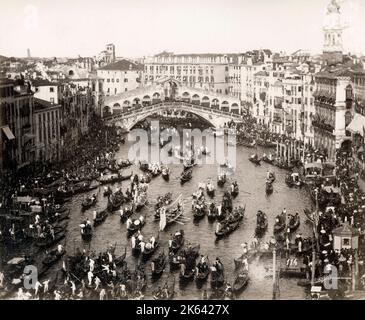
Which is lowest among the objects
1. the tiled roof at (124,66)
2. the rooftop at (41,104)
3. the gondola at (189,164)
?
the gondola at (189,164)

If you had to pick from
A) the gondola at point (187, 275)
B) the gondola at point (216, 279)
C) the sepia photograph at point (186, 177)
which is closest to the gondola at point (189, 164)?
the sepia photograph at point (186, 177)

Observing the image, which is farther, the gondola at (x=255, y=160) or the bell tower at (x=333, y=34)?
the gondola at (x=255, y=160)

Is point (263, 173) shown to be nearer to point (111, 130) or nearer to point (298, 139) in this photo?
point (298, 139)

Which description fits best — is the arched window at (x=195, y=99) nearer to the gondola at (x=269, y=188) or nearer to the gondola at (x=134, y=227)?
the gondola at (x=269, y=188)

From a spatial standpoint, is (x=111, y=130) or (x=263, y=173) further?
(x=111, y=130)

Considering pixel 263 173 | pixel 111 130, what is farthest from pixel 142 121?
pixel 263 173

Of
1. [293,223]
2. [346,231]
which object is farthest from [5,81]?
[346,231]
